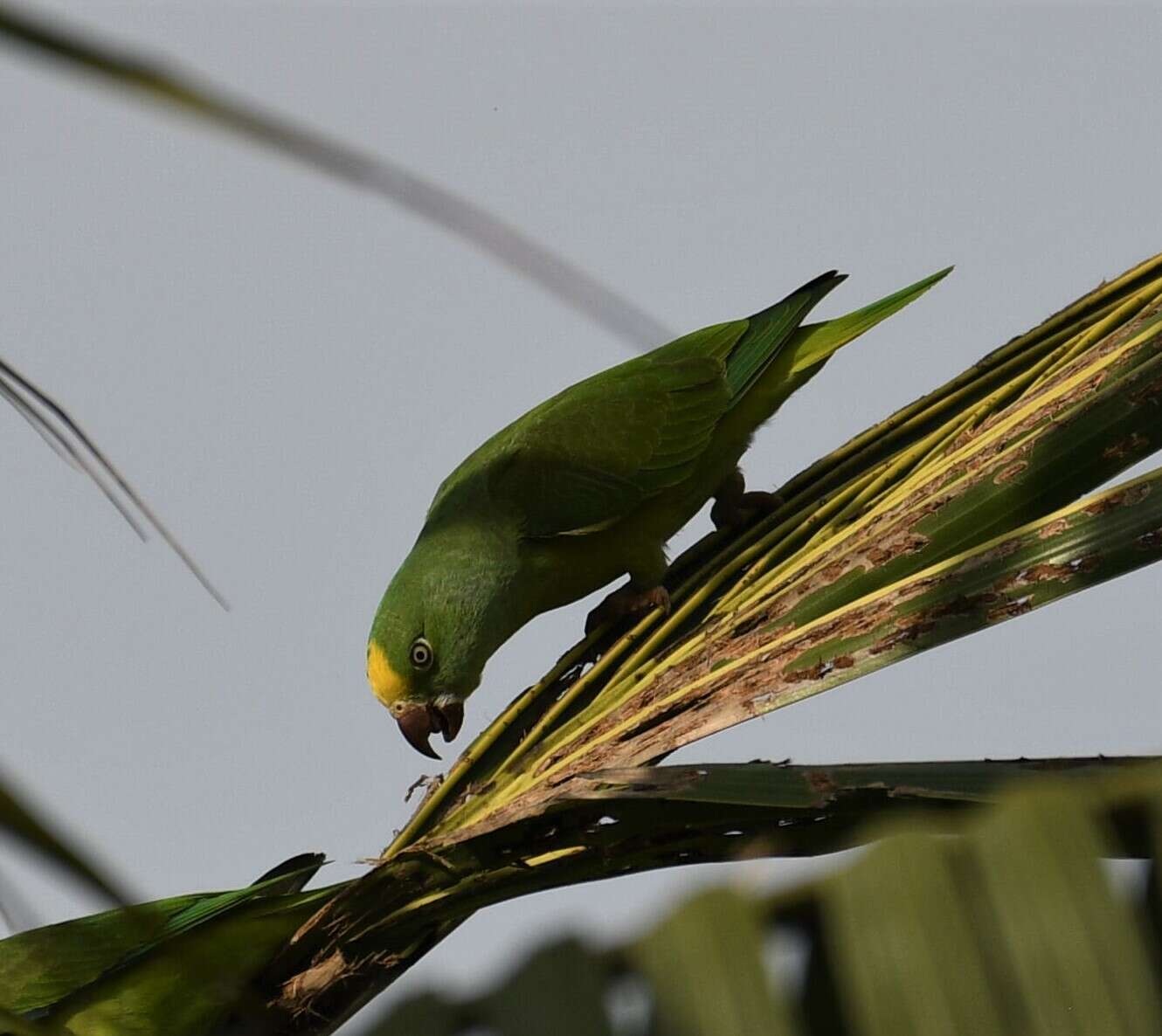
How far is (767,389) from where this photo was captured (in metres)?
4.53

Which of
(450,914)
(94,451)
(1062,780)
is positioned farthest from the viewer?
(450,914)

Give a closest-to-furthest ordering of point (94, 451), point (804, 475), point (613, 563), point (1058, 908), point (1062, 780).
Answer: point (94, 451)
point (1058, 908)
point (1062, 780)
point (804, 475)
point (613, 563)

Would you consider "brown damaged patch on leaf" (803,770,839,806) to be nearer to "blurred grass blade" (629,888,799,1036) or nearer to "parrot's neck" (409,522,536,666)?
"blurred grass blade" (629,888,799,1036)

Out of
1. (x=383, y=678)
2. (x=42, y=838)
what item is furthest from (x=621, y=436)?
(x=42, y=838)

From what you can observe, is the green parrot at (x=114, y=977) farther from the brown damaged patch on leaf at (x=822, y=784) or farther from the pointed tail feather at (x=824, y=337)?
the pointed tail feather at (x=824, y=337)

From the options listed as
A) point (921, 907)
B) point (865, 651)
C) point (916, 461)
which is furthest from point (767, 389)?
point (921, 907)

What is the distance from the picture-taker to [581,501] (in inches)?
171

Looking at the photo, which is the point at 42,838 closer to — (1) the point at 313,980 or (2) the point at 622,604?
(1) the point at 313,980

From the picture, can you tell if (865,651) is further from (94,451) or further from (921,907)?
(94,451)

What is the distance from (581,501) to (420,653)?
26.6 inches

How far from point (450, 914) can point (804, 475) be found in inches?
52.7

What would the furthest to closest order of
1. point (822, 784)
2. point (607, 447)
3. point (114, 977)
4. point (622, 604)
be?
point (607, 447)
point (622, 604)
point (114, 977)
point (822, 784)

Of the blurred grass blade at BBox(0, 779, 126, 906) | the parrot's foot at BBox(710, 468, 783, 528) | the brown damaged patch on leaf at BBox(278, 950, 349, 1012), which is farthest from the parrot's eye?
the blurred grass blade at BBox(0, 779, 126, 906)

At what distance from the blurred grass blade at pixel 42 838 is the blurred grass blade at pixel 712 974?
459mm
